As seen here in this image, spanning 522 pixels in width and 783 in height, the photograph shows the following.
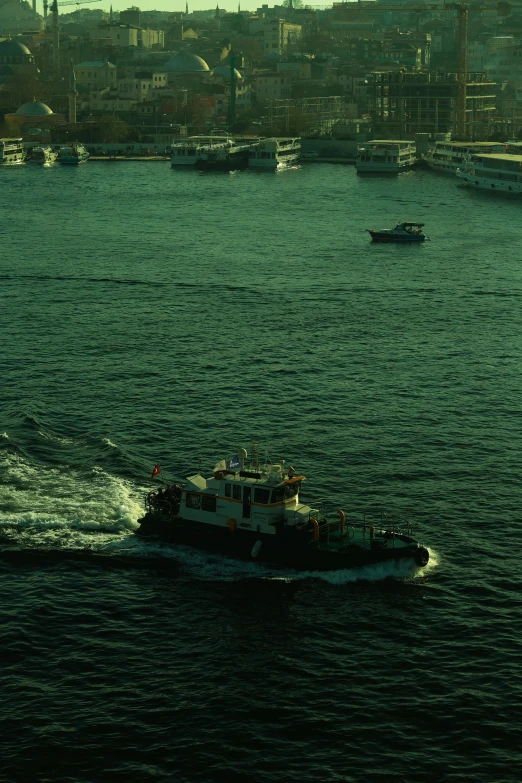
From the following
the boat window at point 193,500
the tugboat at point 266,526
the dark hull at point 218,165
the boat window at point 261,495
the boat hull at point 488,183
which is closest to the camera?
the tugboat at point 266,526

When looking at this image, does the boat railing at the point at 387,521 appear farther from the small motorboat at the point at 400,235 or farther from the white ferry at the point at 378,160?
the white ferry at the point at 378,160

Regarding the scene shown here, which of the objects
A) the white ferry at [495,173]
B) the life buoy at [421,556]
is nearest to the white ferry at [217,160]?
the white ferry at [495,173]

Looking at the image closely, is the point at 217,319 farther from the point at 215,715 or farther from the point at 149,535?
the point at 215,715

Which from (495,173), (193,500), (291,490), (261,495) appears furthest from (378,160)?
(261,495)

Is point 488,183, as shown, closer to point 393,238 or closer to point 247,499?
point 393,238

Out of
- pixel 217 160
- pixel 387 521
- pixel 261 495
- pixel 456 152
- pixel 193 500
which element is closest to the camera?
pixel 261 495

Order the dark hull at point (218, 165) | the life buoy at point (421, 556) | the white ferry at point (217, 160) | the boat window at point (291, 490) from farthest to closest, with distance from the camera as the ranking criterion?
the white ferry at point (217, 160), the dark hull at point (218, 165), the boat window at point (291, 490), the life buoy at point (421, 556)
